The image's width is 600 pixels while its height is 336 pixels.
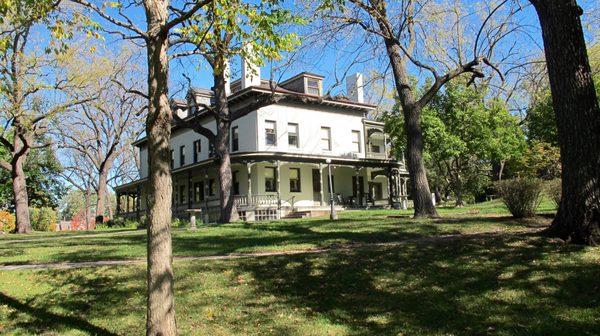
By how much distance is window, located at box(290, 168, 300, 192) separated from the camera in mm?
32656

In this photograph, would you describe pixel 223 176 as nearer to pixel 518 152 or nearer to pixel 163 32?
pixel 163 32

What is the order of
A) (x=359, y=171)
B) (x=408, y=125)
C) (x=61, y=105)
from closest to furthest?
1. (x=408, y=125)
2. (x=61, y=105)
3. (x=359, y=171)

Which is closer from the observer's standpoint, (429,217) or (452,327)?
(452,327)

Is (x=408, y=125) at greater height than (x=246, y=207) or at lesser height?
greater

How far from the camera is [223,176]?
21125 mm

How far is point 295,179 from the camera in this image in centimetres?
3288

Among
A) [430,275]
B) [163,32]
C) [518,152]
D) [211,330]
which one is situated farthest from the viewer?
[518,152]

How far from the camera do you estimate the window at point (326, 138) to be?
3350cm

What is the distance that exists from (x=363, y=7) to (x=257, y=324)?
1178cm

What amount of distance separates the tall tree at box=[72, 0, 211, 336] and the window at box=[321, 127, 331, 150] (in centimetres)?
2778

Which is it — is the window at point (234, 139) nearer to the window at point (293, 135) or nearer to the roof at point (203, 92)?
the window at point (293, 135)

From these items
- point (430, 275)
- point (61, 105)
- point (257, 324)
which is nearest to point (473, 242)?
point (430, 275)

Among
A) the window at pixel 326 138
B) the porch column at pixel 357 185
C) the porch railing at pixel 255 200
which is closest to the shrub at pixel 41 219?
the porch railing at pixel 255 200

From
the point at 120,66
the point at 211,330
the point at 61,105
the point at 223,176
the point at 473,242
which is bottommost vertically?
the point at 211,330
